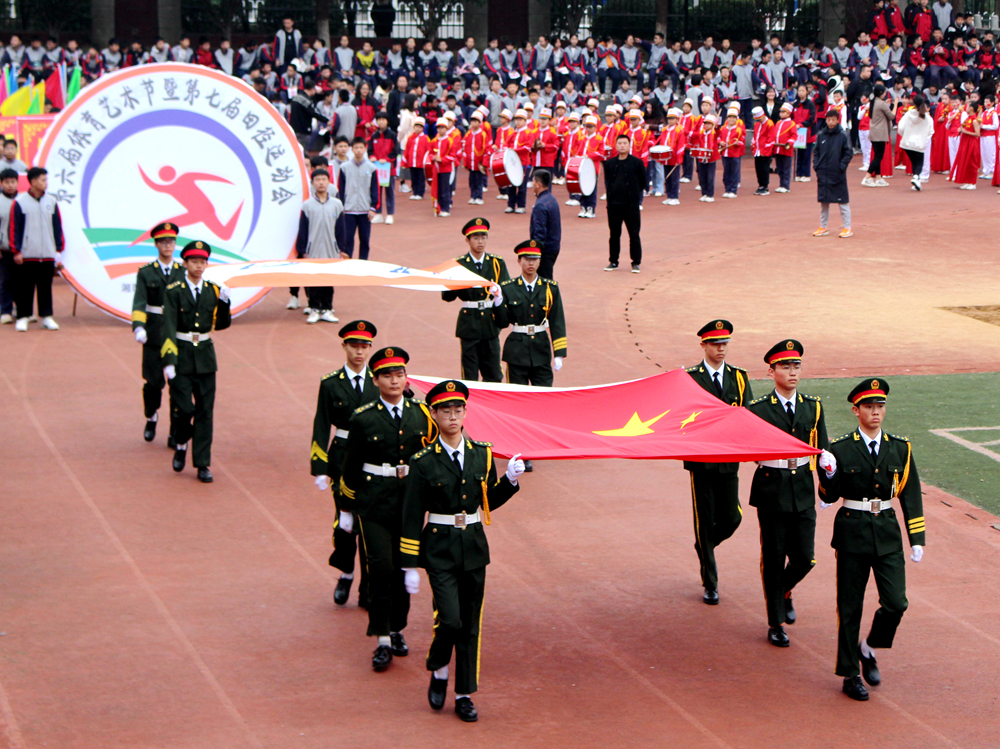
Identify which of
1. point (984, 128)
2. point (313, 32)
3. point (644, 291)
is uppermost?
point (313, 32)

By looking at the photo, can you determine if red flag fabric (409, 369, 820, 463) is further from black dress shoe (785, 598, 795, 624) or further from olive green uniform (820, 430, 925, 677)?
black dress shoe (785, 598, 795, 624)

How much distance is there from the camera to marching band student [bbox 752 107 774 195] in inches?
1024

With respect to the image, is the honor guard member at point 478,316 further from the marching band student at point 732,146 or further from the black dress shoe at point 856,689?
the marching band student at point 732,146

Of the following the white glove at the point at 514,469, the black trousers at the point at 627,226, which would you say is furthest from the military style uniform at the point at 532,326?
the black trousers at the point at 627,226

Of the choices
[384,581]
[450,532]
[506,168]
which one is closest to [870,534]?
[450,532]

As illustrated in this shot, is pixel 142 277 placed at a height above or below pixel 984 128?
below

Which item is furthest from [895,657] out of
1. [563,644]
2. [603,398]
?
[603,398]

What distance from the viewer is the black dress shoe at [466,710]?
656 centimetres

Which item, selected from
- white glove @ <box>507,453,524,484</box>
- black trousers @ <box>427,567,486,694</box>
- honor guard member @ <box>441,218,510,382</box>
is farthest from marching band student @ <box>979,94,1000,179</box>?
black trousers @ <box>427,567,486,694</box>

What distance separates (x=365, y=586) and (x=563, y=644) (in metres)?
1.24

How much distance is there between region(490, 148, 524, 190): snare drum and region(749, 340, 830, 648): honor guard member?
15658 mm

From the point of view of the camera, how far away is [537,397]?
8617mm

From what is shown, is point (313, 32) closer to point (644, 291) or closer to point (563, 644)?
point (644, 291)

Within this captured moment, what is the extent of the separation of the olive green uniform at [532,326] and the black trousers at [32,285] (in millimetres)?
6746
